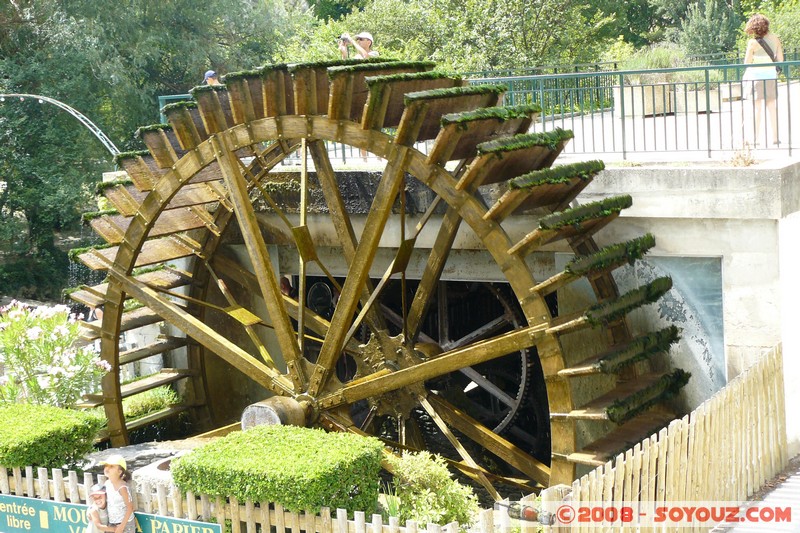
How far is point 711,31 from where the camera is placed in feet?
106

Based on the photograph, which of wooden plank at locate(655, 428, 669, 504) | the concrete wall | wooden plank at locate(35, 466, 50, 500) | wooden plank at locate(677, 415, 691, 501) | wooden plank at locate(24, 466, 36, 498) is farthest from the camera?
the concrete wall

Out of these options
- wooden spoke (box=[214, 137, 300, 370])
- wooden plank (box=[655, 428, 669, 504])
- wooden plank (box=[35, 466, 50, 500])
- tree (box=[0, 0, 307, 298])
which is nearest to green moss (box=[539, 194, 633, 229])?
wooden plank (box=[655, 428, 669, 504])

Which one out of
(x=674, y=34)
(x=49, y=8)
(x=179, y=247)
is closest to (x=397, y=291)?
(x=179, y=247)

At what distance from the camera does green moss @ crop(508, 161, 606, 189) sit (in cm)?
788

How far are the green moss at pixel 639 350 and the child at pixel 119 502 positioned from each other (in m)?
3.35

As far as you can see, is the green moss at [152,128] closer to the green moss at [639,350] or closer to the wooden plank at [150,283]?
the wooden plank at [150,283]

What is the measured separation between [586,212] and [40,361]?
5.10 meters

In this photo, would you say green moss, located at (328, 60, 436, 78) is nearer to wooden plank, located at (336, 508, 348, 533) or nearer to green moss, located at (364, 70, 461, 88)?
green moss, located at (364, 70, 461, 88)

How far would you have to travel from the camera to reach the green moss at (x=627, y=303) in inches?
311

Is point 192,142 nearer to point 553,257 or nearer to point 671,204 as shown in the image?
point 553,257

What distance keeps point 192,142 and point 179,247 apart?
83.3 inches

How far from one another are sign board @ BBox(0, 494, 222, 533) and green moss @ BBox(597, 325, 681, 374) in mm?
3062

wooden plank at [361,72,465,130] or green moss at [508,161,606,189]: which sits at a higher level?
wooden plank at [361,72,465,130]

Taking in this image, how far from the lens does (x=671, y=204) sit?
8.59 meters
